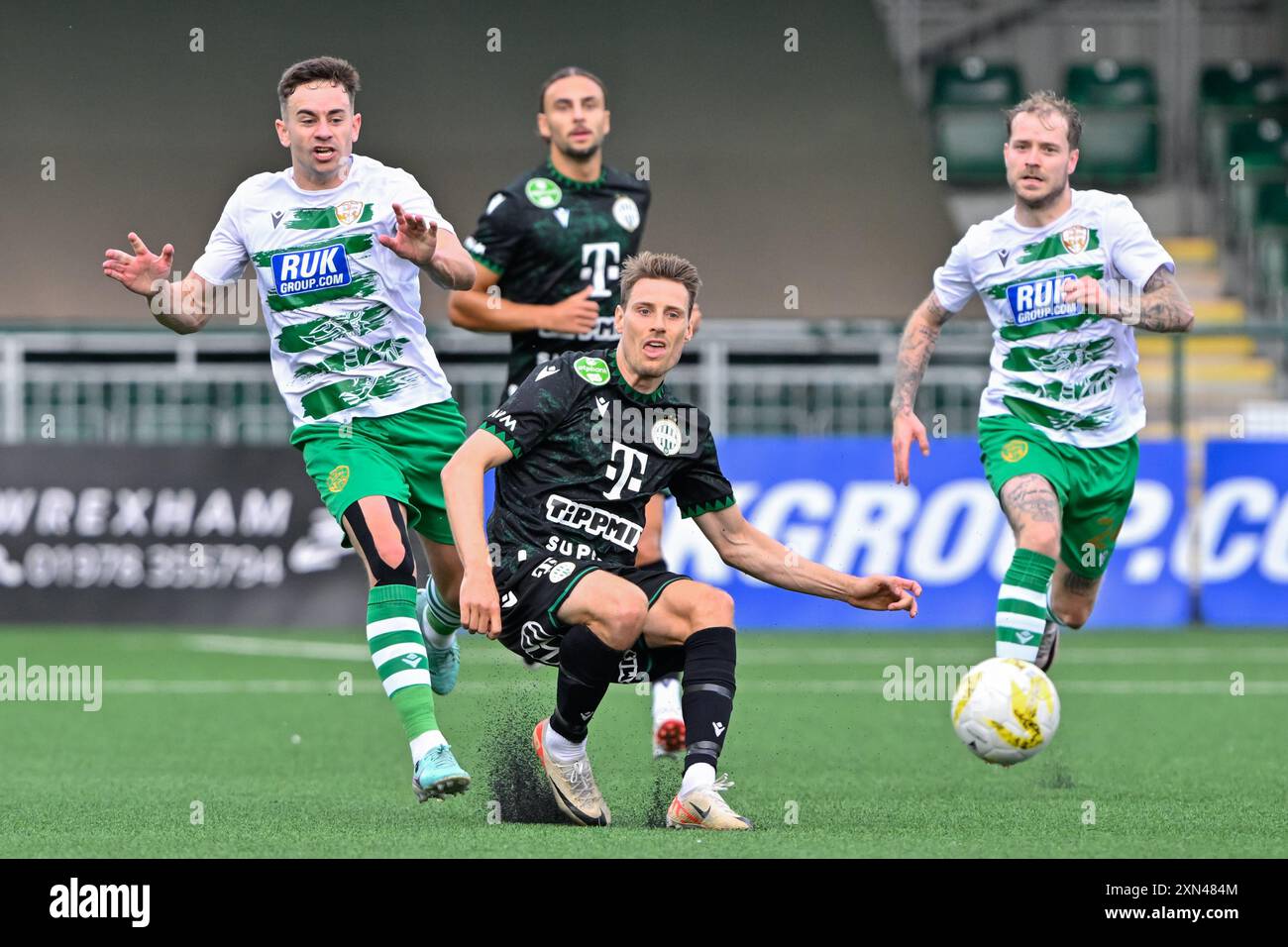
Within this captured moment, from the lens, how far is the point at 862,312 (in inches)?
740

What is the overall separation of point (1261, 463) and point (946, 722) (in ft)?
18.2

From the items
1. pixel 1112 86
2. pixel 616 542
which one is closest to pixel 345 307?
pixel 616 542

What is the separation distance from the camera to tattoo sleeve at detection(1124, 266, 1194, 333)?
7020 millimetres

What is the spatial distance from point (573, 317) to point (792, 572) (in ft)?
7.86

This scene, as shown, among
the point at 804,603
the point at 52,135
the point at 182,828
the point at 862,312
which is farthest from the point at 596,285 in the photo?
the point at 52,135

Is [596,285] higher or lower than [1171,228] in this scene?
lower

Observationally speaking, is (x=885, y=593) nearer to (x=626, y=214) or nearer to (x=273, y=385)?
(x=626, y=214)

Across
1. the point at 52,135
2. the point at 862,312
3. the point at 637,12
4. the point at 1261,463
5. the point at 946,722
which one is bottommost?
the point at 946,722

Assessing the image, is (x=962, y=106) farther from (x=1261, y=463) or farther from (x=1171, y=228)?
(x=1261, y=463)

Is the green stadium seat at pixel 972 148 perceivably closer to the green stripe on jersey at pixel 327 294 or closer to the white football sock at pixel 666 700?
the white football sock at pixel 666 700

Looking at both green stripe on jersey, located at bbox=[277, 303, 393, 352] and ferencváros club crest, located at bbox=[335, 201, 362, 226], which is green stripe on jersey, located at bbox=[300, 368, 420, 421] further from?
ferencváros club crest, located at bbox=[335, 201, 362, 226]

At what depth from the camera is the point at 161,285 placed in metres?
6.59

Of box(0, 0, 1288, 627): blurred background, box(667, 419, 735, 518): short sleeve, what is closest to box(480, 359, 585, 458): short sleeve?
box(667, 419, 735, 518): short sleeve

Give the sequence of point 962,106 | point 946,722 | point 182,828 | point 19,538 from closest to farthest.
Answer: point 182,828, point 946,722, point 19,538, point 962,106
